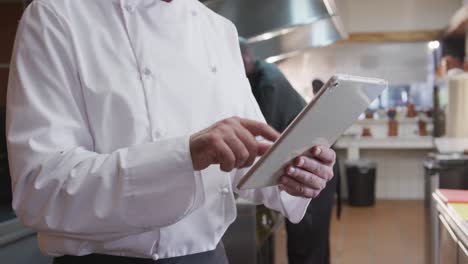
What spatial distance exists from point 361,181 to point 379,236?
142 centimetres

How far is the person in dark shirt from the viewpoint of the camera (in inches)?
103

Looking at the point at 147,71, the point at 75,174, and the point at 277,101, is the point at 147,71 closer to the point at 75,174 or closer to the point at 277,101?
the point at 75,174

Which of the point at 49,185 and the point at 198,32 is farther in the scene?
the point at 198,32

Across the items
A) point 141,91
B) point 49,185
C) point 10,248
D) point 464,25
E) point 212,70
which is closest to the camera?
point 49,185

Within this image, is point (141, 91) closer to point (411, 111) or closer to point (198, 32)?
point (198, 32)

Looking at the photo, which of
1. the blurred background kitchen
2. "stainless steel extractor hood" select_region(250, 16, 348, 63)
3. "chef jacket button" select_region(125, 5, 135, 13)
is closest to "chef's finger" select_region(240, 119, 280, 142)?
"chef jacket button" select_region(125, 5, 135, 13)

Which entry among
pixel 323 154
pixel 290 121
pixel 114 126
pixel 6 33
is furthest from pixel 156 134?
pixel 290 121

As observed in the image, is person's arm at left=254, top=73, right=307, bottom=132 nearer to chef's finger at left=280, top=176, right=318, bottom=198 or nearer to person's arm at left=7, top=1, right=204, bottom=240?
chef's finger at left=280, top=176, right=318, bottom=198

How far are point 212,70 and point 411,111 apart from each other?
20.0 ft

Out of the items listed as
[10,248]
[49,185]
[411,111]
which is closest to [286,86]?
[10,248]

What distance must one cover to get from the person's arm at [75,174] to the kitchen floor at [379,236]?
2.28 m

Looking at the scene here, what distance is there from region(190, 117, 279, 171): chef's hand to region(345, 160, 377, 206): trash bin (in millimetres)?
5736

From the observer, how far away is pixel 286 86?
105 inches

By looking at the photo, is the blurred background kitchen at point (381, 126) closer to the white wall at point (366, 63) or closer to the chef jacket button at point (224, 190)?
the white wall at point (366, 63)
